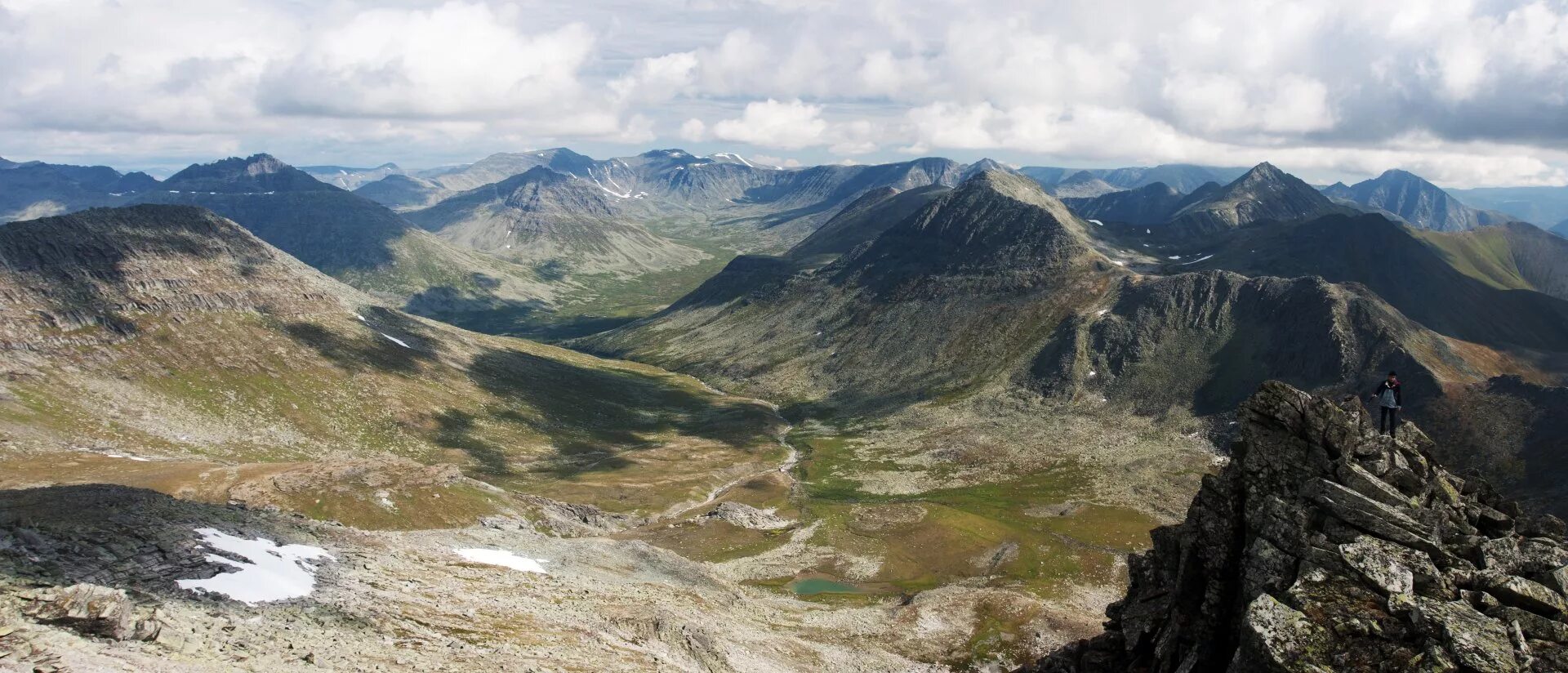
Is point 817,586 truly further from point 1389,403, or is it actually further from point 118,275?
point 118,275

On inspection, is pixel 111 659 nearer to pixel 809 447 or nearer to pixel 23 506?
pixel 23 506

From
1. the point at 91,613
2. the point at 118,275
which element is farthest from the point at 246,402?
the point at 91,613

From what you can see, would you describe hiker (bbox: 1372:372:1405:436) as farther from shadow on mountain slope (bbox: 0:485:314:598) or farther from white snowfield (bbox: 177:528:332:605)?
shadow on mountain slope (bbox: 0:485:314:598)

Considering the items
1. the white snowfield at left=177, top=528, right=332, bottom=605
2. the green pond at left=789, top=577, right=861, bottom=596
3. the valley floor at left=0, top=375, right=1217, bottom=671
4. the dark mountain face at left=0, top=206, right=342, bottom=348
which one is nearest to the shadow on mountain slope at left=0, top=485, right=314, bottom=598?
the valley floor at left=0, top=375, right=1217, bottom=671

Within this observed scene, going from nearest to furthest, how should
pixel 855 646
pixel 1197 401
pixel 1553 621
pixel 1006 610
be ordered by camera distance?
pixel 1553 621
pixel 855 646
pixel 1006 610
pixel 1197 401

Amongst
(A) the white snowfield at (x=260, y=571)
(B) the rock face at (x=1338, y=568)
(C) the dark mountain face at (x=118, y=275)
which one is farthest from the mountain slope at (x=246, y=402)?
(B) the rock face at (x=1338, y=568)

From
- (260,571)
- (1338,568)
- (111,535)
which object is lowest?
(260,571)

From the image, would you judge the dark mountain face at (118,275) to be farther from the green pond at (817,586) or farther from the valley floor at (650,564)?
the green pond at (817,586)

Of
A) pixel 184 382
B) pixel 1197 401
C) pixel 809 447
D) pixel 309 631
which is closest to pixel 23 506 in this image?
pixel 309 631
